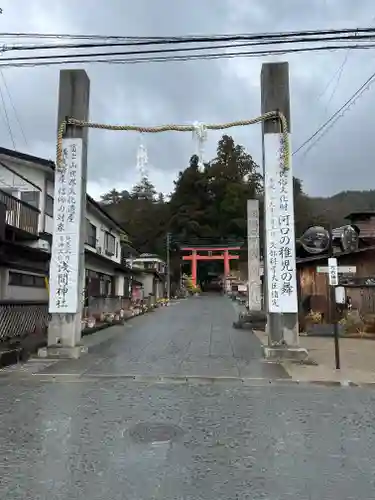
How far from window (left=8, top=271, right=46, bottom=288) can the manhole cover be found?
36.2 ft

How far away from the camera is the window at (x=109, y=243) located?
30.8 meters

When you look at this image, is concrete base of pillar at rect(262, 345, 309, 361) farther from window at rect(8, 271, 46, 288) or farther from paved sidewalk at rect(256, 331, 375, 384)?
window at rect(8, 271, 46, 288)

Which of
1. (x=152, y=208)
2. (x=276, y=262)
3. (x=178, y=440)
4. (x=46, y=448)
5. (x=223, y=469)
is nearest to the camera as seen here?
(x=223, y=469)

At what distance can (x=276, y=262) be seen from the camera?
39.4ft

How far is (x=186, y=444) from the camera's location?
537 centimetres

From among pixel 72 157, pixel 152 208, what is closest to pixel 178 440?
pixel 72 157

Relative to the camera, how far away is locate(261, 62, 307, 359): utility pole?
1186 cm

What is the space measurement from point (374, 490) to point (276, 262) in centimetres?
809

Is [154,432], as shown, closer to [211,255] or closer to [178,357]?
[178,357]

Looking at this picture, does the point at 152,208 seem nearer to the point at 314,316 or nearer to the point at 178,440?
the point at 314,316

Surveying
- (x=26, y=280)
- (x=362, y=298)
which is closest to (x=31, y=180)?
(x=26, y=280)

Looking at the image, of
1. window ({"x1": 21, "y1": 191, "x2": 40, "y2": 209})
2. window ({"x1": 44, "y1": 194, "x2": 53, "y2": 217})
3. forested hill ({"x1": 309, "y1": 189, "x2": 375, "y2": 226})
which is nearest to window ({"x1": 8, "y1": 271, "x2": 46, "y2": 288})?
window ({"x1": 44, "y1": 194, "x2": 53, "y2": 217})

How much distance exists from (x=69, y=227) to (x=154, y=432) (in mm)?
7701

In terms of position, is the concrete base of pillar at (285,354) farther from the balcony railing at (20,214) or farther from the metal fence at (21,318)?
the balcony railing at (20,214)
